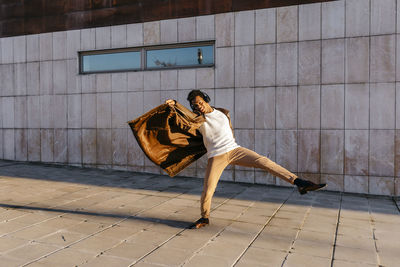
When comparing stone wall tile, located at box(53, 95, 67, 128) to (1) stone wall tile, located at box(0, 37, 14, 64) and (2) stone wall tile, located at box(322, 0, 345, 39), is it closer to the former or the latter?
(1) stone wall tile, located at box(0, 37, 14, 64)

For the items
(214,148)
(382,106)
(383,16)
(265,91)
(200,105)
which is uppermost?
(383,16)

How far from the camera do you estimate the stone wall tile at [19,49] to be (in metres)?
10.9

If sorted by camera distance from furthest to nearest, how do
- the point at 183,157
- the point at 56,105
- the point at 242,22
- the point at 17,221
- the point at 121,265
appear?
the point at 56,105, the point at 242,22, the point at 183,157, the point at 17,221, the point at 121,265

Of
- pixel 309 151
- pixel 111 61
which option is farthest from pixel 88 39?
Answer: pixel 309 151

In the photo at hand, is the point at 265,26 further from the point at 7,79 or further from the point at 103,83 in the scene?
the point at 7,79

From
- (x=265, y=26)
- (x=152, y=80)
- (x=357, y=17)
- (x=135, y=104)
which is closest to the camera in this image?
(x=357, y=17)

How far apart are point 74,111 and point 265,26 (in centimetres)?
601

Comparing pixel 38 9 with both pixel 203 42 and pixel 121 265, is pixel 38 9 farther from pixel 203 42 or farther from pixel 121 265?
pixel 121 265

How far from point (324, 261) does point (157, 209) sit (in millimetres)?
3043

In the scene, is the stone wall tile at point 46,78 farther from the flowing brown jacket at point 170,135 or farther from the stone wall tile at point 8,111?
the flowing brown jacket at point 170,135

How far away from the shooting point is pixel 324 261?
149 inches

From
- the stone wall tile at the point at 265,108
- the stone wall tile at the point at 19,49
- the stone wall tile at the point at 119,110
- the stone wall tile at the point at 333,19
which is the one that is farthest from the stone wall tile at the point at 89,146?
the stone wall tile at the point at 333,19

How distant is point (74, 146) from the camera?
10.3m

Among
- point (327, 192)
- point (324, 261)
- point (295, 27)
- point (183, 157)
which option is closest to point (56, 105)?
point (183, 157)
